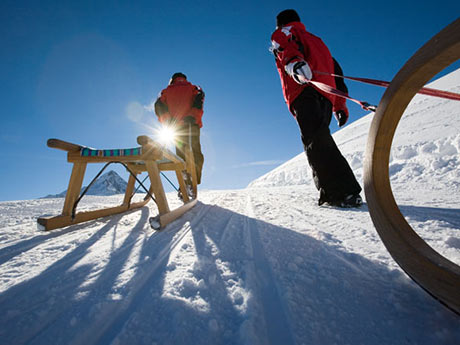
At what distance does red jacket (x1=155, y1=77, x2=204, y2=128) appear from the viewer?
3477 millimetres

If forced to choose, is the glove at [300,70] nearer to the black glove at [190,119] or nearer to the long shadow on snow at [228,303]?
the long shadow on snow at [228,303]

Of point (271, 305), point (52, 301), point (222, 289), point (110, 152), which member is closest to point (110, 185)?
point (110, 152)

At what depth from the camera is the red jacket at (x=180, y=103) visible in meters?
3.48

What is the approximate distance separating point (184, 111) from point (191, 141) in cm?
57

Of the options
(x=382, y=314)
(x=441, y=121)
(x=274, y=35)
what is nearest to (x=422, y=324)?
(x=382, y=314)

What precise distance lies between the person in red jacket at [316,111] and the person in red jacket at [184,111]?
6.10 feet

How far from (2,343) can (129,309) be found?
241 millimetres

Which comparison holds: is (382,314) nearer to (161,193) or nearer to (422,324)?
(422,324)

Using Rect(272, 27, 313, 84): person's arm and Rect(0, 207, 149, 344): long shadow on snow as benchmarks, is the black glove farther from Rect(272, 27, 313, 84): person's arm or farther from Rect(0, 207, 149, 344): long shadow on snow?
Rect(0, 207, 149, 344): long shadow on snow

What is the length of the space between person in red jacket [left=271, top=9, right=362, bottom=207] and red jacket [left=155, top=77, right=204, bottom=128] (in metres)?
1.84

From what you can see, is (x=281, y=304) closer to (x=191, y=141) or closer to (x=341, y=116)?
(x=341, y=116)

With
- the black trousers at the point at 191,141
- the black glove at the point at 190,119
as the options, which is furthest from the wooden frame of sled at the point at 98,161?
the black glove at the point at 190,119

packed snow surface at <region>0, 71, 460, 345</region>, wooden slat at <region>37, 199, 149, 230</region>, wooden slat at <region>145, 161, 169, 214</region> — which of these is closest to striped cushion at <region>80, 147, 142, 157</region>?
wooden slat at <region>145, 161, 169, 214</region>

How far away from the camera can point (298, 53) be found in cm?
171
